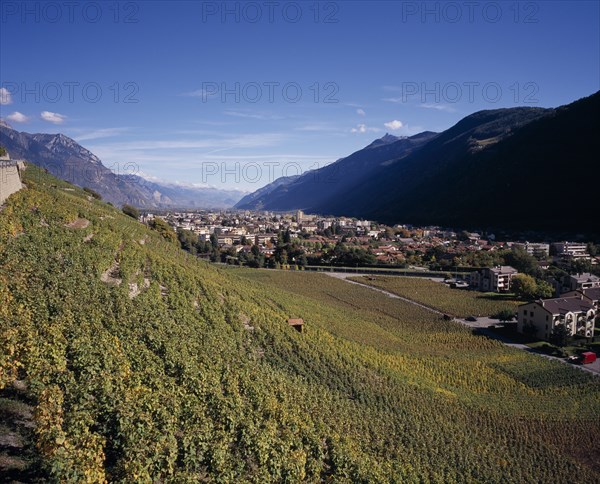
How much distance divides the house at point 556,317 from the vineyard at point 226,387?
253 inches

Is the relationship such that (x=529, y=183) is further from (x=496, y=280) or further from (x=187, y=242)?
(x=187, y=242)

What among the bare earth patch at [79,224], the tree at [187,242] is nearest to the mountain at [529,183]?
the tree at [187,242]

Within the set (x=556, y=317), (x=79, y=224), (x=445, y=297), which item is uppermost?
(x=79, y=224)

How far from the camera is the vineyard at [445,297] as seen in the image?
150ft

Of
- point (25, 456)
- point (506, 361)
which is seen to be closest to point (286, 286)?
point (506, 361)

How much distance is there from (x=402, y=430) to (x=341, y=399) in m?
2.92

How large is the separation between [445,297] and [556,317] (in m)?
16.4

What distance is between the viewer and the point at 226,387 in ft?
47.2

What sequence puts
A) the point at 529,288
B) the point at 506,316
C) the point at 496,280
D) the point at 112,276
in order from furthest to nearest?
the point at 496,280
the point at 529,288
the point at 506,316
the point at 112,276

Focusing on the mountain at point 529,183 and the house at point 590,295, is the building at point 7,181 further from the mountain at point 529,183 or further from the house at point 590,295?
the mountain at point 529,183

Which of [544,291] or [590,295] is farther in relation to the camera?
[544,291]

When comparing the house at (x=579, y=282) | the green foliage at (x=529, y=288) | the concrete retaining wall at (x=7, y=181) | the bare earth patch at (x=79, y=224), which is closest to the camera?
the concrete retaining wall at (x=7, y=181)

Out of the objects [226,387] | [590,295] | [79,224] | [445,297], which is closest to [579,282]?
[590,295]

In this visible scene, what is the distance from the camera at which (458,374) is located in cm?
2606
